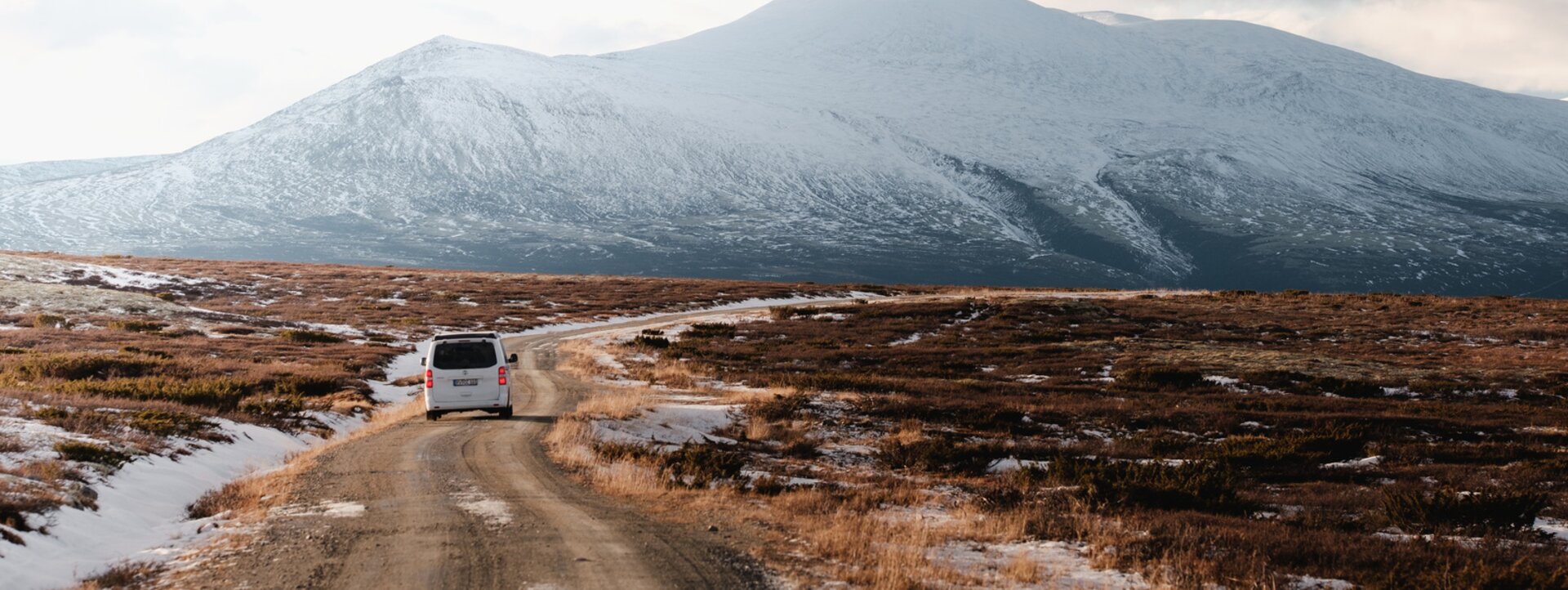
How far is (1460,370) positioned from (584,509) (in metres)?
37.6

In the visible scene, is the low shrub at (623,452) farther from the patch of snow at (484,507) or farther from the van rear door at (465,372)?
the van rear door at (465,372)

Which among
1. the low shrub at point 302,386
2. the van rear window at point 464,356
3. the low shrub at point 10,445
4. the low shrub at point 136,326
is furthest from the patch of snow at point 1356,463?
the low shrub at point 136,326

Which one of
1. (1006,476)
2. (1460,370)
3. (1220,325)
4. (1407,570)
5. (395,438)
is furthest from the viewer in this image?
(1220,325)

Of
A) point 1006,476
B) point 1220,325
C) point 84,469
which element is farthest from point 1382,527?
point 1220,325

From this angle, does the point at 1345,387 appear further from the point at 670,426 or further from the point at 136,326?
the point at 136,326

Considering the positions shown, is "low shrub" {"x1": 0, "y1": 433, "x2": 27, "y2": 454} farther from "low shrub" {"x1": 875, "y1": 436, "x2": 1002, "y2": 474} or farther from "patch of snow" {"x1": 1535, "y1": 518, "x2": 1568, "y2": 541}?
"patch of snow" {"x1": 1535, "y1": 518, "x2": 1568, "y2": 541}

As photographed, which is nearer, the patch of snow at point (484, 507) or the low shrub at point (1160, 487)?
the patch of snow at point (484, 507)

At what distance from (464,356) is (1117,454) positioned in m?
15.6

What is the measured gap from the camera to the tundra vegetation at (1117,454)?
10.5 meters

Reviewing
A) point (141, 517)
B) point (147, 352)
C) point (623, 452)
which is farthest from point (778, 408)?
point (147, 352)

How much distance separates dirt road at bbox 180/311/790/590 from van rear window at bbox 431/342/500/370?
6.68 m

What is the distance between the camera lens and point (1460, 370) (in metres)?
37.0

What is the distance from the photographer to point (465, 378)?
77.8 ft

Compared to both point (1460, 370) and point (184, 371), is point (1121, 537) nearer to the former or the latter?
point (184, 371)
